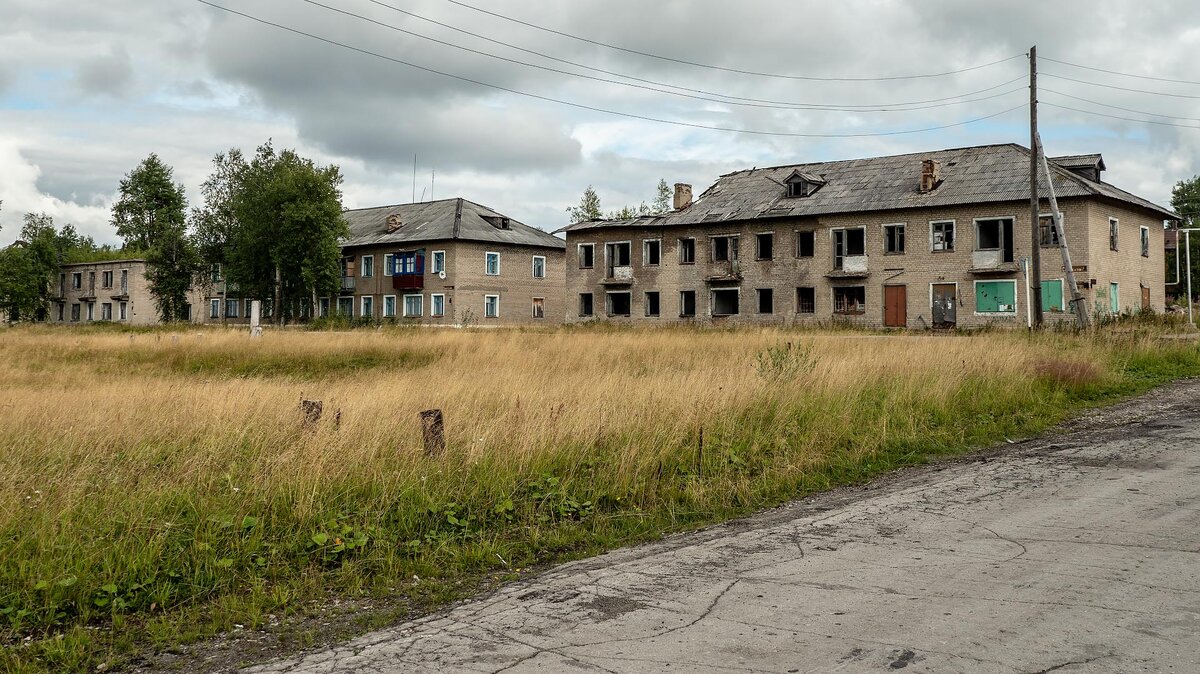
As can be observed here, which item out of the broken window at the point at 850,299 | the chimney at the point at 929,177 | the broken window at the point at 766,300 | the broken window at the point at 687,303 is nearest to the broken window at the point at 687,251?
the broken window at the point at 687,303

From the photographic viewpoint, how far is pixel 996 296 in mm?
39938

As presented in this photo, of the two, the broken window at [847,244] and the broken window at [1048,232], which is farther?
the broken window at [847,244]

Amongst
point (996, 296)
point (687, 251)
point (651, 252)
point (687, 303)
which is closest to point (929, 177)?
point (996, 296)

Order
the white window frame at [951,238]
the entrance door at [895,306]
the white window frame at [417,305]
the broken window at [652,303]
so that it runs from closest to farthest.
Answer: the white window frame at [951,238] < the entrance door at [895,306] < the broken window at [652,303] < the white window frame at [417,305]

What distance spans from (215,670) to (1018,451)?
348 inches

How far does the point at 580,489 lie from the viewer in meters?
7.73

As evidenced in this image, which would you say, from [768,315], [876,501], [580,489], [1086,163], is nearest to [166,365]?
[580,489]

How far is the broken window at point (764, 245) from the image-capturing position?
4625 cm

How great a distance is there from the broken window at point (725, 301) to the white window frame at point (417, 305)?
20294 mm

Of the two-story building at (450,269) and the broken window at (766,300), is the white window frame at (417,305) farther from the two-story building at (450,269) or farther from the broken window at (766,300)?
the broken window at (766,300)

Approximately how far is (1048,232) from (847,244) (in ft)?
29.0

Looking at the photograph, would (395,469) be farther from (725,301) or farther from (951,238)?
(725,301)

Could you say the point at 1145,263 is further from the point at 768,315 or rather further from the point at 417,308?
the point at 417,308

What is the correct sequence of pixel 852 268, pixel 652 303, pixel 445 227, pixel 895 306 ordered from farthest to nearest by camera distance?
pixel 445 227 → pixel 652 303 → pixel 852 268 → pixel 895 306
